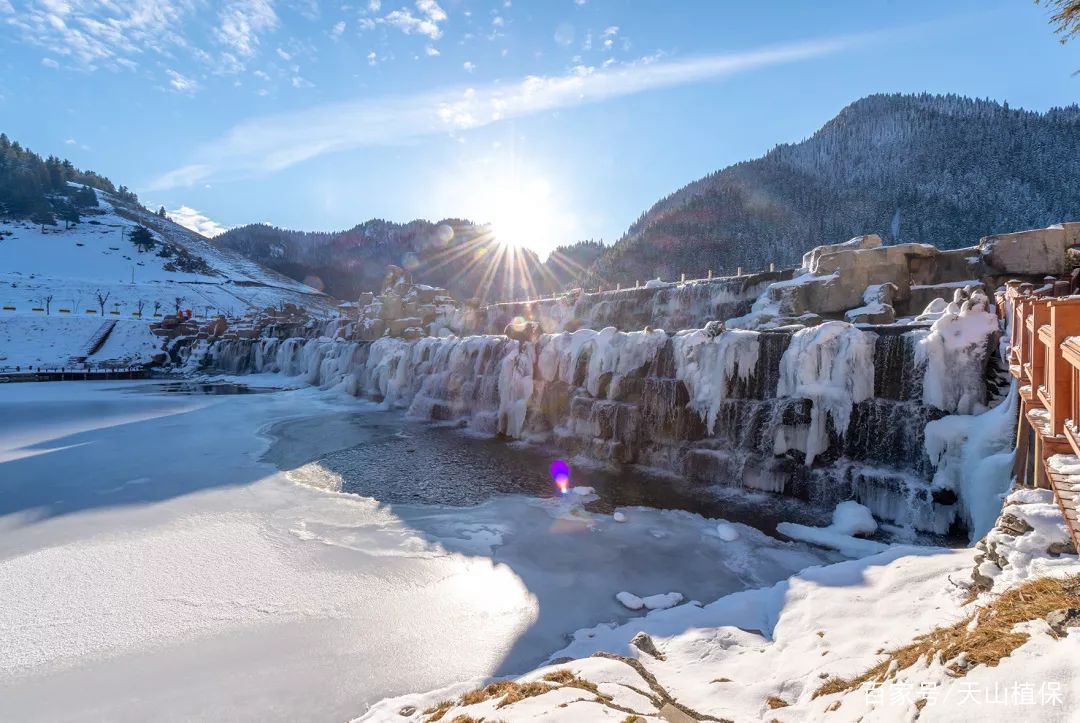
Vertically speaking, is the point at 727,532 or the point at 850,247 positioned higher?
the point at 850,247

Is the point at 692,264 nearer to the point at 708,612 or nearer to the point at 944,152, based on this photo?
the point at 944,152

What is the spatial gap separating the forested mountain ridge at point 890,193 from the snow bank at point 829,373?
272 ft

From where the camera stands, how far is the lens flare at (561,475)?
39.8 ft

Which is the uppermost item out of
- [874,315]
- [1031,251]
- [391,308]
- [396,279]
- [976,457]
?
[396,279]

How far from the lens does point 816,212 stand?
9362 cm

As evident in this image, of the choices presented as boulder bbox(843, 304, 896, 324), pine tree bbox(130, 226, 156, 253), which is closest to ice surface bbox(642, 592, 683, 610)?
boulder bbox(843, 304, 896, 324)

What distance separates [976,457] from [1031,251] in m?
14.2

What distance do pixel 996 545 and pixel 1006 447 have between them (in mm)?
5237

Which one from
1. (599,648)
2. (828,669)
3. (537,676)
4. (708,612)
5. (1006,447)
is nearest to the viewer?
(828,669)

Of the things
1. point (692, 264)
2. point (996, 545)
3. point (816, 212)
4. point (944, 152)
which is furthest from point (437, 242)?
point (996, 545)

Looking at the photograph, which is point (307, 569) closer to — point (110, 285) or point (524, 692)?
point (524, 692)

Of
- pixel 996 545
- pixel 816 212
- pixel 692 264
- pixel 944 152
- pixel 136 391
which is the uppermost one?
pixel 944 152

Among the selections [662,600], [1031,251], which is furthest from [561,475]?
[1031,251]

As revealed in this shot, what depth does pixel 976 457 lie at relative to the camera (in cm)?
852
